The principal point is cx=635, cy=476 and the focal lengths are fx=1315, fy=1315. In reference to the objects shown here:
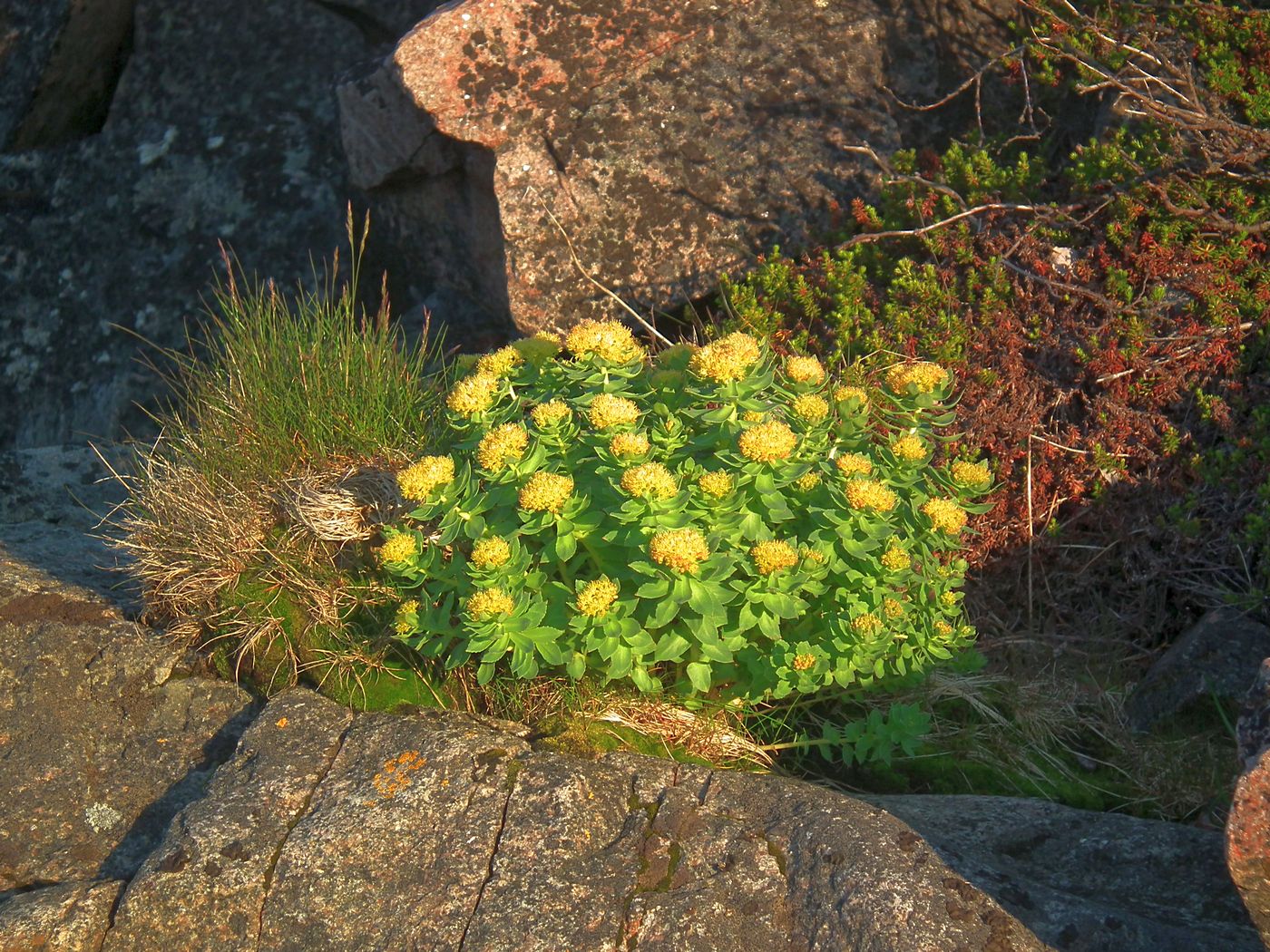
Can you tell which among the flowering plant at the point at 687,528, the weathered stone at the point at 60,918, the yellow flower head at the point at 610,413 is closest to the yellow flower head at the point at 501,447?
the flowering plant at the point at 687,528

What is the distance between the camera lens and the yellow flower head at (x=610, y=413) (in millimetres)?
3406

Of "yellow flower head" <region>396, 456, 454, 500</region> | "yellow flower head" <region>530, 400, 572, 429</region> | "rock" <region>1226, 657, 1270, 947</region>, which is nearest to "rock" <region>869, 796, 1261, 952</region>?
"rock" <region>1226, 657, 1270, 947</region>

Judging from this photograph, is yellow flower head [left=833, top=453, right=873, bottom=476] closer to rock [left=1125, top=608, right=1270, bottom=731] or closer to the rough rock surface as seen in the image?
rock [left=1125, top=608, right=1270, bottom=731]

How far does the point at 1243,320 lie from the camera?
477cm

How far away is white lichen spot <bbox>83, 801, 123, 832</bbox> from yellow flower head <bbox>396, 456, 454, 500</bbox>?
1.20m

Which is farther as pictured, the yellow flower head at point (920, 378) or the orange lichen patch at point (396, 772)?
the yellow flower head at point (920, 378)

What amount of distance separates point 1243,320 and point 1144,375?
40cm

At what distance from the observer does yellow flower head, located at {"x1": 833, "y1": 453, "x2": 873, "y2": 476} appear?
11.5 ft

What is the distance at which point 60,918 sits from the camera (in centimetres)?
307

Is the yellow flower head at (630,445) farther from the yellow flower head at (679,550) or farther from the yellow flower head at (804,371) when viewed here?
the yellow flower head at (804,371)

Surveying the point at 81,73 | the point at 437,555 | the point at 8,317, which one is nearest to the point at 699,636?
the point at 437,555

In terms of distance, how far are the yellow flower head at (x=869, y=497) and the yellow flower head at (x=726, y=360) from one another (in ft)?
1.38

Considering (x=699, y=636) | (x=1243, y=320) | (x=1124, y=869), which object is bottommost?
(x=1124, y=869)

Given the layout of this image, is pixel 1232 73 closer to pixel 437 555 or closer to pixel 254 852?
pixel 437 555
